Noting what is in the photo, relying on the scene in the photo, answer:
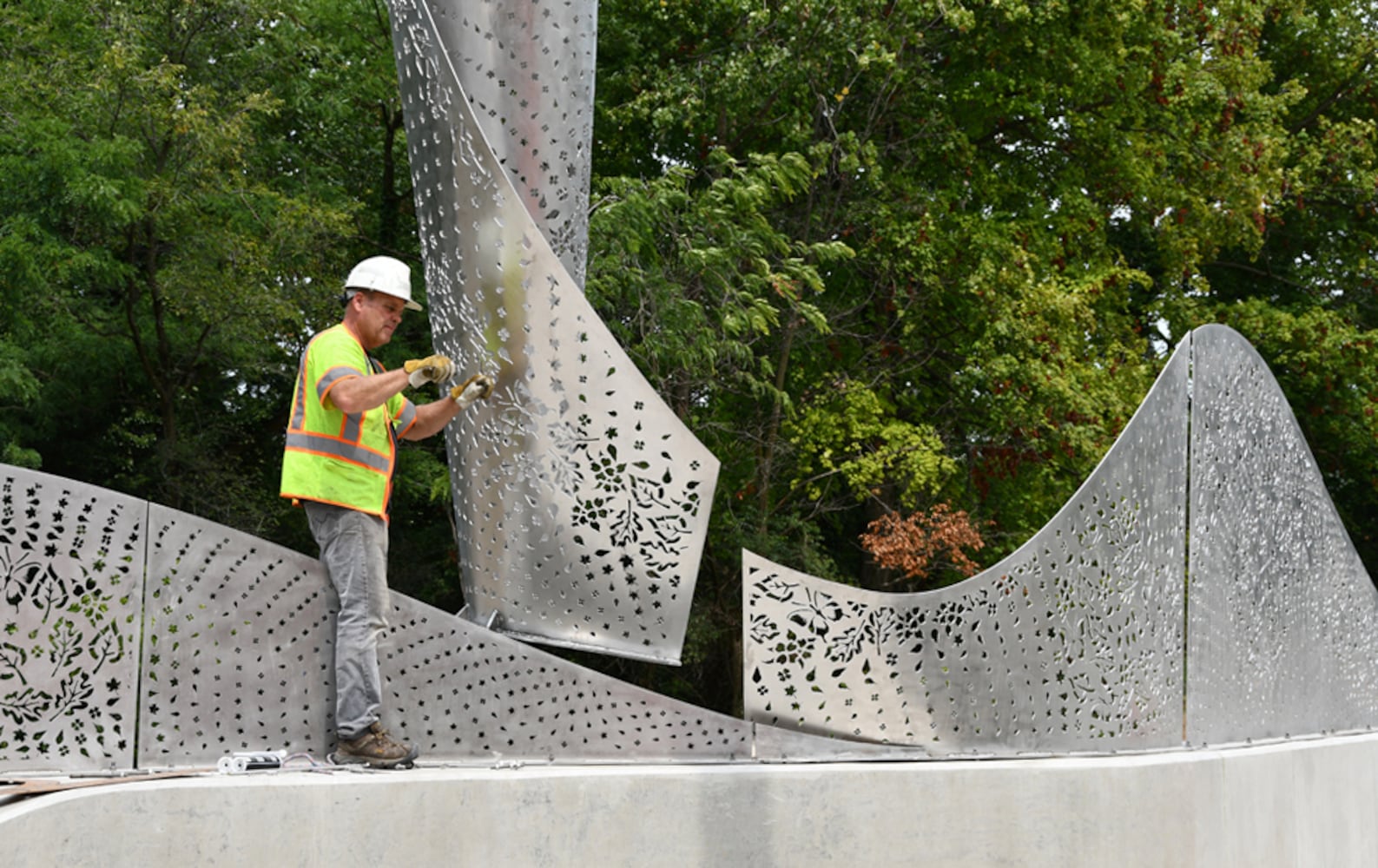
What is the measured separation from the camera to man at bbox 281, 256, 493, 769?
4715 millimetres

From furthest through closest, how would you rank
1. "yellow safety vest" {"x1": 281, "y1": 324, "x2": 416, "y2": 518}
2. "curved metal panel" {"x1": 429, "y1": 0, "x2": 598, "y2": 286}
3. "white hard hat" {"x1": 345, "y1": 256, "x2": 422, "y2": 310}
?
"curved metal panel" {"x1": 429, "y1": 0, "x2": 598, "y2": 286} < "white hard hat" {"x1": 345, "y1": 256, "x2": 422, "y2": 310} < "yellow safety vest" {"x1": 281, "y1": 324, "x2": 416, "y2": 518}

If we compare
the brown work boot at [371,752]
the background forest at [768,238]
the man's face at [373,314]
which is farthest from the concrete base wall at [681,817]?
the background forest at [768,238]

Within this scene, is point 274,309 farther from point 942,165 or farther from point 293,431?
point 942,165

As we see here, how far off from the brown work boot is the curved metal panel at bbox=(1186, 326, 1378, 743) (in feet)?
12.7

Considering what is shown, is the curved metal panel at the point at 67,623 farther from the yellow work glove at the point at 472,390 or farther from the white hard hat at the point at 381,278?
the yellow work glove at the point at 472,390

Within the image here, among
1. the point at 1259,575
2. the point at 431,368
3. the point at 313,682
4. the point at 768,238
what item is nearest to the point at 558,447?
the point at 431,368

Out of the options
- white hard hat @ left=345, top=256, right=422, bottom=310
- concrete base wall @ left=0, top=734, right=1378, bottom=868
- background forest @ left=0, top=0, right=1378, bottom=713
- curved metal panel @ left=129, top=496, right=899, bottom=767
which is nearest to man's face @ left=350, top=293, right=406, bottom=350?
white hard hat @ left=345, top=256, right=422, bottom=310

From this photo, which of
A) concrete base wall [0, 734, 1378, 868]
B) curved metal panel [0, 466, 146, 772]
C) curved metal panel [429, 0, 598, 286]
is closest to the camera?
concrete base wall [0, 734, 1378, 868]

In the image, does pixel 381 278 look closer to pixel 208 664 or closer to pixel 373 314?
pixel 373 314

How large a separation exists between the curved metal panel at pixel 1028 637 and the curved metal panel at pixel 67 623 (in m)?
2.16

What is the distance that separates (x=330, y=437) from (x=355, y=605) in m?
0.58

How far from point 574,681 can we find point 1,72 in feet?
27.6

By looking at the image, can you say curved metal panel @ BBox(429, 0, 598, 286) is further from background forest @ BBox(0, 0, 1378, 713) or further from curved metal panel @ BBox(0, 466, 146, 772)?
background forest @ BBox(0, 0, 1378, 713)

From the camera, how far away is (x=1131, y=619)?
641 centimetres
